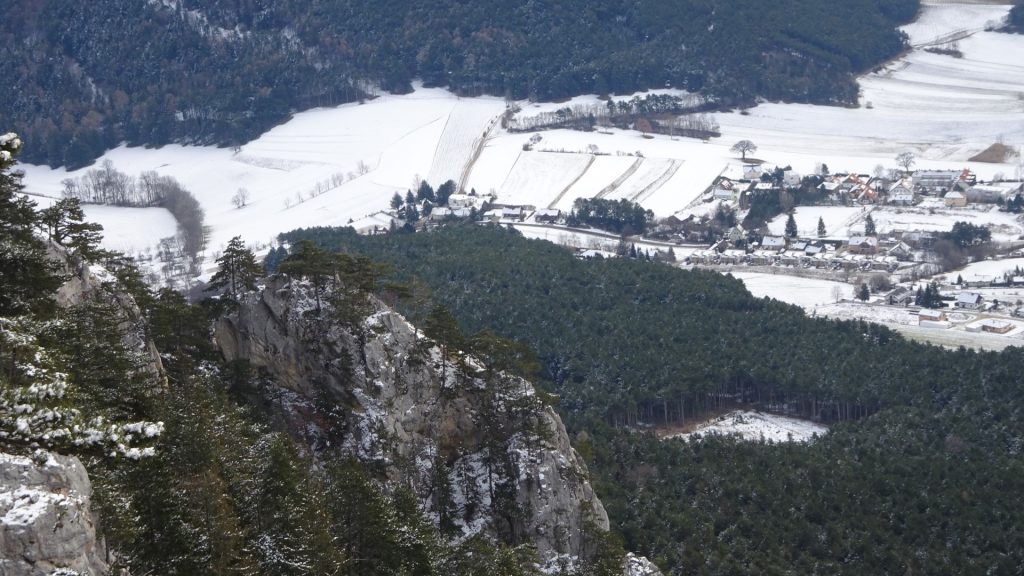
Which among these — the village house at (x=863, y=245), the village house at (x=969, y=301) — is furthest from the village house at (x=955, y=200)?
the village house at (x=969, y=301)

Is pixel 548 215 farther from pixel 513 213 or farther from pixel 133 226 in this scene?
pixel 133 226

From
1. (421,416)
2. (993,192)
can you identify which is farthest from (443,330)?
(993,192)

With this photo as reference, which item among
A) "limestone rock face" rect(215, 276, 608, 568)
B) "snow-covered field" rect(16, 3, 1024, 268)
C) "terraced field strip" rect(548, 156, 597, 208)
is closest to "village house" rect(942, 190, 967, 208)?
"snow-covered field" rect(16, 3, 1024, 268)

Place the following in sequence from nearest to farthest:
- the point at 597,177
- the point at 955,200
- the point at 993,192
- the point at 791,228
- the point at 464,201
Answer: the point at 791,228
the point at 955,200
the point at 993,192
the point at 464,201
the point at 597,177

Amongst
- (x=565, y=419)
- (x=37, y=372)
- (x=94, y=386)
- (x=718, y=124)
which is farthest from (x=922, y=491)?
(x=718, y=124)

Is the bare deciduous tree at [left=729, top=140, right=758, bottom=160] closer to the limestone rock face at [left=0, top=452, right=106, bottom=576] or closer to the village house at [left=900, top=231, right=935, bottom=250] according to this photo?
the village house at [left=900, top=231, right=935, bottom=250]

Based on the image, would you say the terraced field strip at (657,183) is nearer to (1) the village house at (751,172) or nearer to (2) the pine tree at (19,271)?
(1) the village house at (751,172)

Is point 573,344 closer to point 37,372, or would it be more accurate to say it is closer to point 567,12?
point 37,372
